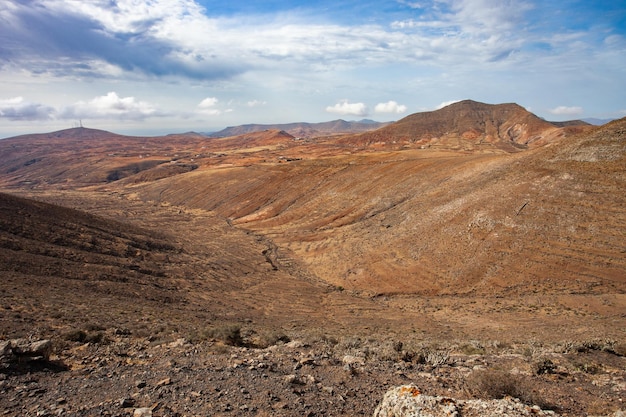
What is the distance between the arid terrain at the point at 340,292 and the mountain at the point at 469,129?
69.8 metres

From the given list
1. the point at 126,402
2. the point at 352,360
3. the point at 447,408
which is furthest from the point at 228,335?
the point at 447,408

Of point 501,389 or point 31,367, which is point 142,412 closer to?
point 31,367

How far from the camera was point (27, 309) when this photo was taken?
40.9 ft

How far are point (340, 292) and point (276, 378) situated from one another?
60.3ft

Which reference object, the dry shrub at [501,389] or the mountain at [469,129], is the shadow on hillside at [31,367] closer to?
the dry shrub at [501,389]

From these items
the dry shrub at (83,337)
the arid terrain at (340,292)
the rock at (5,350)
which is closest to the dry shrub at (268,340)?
the arid terrain at (340,292)

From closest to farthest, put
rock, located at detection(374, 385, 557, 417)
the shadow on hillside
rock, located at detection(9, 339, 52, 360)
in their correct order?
rock, located at detection(374, 385, 557, 417)
the shadow on hillside
rock, located at detection(9, 339, 52, 360)

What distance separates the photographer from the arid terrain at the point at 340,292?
23.2 feet

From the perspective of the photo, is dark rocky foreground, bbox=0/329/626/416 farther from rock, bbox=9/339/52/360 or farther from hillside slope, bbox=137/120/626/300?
hillside slope, bbox=137/120/626/300

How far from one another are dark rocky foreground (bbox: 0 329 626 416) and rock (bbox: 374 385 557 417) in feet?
1.04

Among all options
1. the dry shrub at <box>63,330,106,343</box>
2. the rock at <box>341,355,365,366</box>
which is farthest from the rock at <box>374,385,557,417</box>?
the dry shrub at <box>63,330,106,343</box>

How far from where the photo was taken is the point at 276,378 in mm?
7559

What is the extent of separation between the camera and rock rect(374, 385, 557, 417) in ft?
16.5

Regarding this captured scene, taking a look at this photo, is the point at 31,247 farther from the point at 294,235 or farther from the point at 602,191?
the point at 602,191
